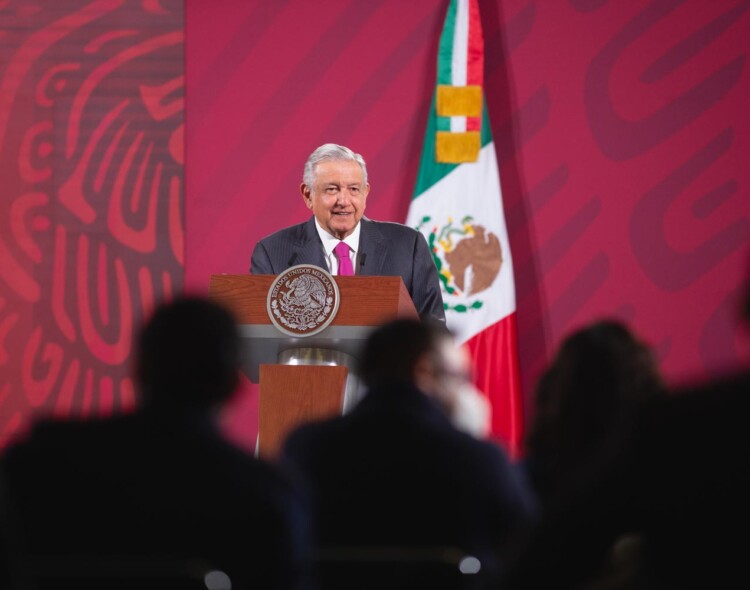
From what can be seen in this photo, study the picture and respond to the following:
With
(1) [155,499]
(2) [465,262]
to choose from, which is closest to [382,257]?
(2) [465,262]

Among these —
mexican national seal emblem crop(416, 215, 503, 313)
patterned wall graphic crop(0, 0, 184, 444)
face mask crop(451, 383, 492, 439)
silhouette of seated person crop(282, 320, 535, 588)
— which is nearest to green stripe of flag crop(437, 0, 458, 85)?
mexican national seal emblem crop(416, 215, 503, 313)

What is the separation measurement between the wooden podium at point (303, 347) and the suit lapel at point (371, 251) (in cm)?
82

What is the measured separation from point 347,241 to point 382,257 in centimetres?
20

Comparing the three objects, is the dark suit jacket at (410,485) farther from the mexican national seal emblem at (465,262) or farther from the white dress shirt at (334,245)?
the mexican national seal emblem at (465,262)

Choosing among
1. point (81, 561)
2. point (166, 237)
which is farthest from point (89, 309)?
point (81, 561)

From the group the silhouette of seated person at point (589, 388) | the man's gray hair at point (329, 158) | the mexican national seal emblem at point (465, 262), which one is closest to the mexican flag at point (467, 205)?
the mexican national seal emblem at point (465, 262)

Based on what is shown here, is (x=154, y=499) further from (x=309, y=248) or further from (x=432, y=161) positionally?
(x=432, y=161)

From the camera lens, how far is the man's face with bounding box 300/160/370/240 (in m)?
4.24

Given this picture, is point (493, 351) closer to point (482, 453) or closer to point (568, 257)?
point (568, 257)

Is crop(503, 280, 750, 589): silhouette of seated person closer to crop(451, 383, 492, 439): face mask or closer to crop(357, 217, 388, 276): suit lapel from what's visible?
crop(451, 383, 492, 439): face mask

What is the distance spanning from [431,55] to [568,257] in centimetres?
126

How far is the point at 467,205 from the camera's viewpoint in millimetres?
5555

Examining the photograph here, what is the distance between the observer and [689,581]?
44.2 inches

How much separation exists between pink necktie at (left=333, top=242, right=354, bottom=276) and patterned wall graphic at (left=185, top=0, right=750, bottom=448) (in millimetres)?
1467
